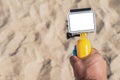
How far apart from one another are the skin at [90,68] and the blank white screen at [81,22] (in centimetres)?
14

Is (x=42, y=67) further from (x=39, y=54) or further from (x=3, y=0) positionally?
(x=3, y=0)

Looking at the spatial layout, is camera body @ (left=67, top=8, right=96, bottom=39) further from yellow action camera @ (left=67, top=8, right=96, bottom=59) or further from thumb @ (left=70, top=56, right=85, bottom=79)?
thumb @ (left=70, top=56, right=85, bottom=79)

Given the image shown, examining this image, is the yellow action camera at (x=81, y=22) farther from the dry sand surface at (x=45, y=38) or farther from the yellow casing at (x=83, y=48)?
the dry sand surface at (x=45, y=38)

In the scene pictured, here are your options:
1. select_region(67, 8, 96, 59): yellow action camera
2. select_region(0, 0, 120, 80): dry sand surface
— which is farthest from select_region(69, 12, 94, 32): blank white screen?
select_region(0, 0, 120, 80): dry sand surface

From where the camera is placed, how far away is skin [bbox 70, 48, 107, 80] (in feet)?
2.85

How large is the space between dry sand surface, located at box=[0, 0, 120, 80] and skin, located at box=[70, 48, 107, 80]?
5.02 feet

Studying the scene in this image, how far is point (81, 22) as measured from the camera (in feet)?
3.37

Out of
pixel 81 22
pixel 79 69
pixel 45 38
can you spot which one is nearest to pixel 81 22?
pixel 81 22

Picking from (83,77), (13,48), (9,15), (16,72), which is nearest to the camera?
(83,77)

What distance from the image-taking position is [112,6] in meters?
2.93

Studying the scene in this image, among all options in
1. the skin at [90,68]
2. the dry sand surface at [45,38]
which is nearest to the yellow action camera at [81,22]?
the skin at [90,68]

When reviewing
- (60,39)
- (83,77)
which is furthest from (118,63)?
(83,77)

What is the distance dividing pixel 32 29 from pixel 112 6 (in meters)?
0.81

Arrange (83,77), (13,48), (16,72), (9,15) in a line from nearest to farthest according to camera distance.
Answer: (83,77) → (16,72) → (13,48) → (9,15)
